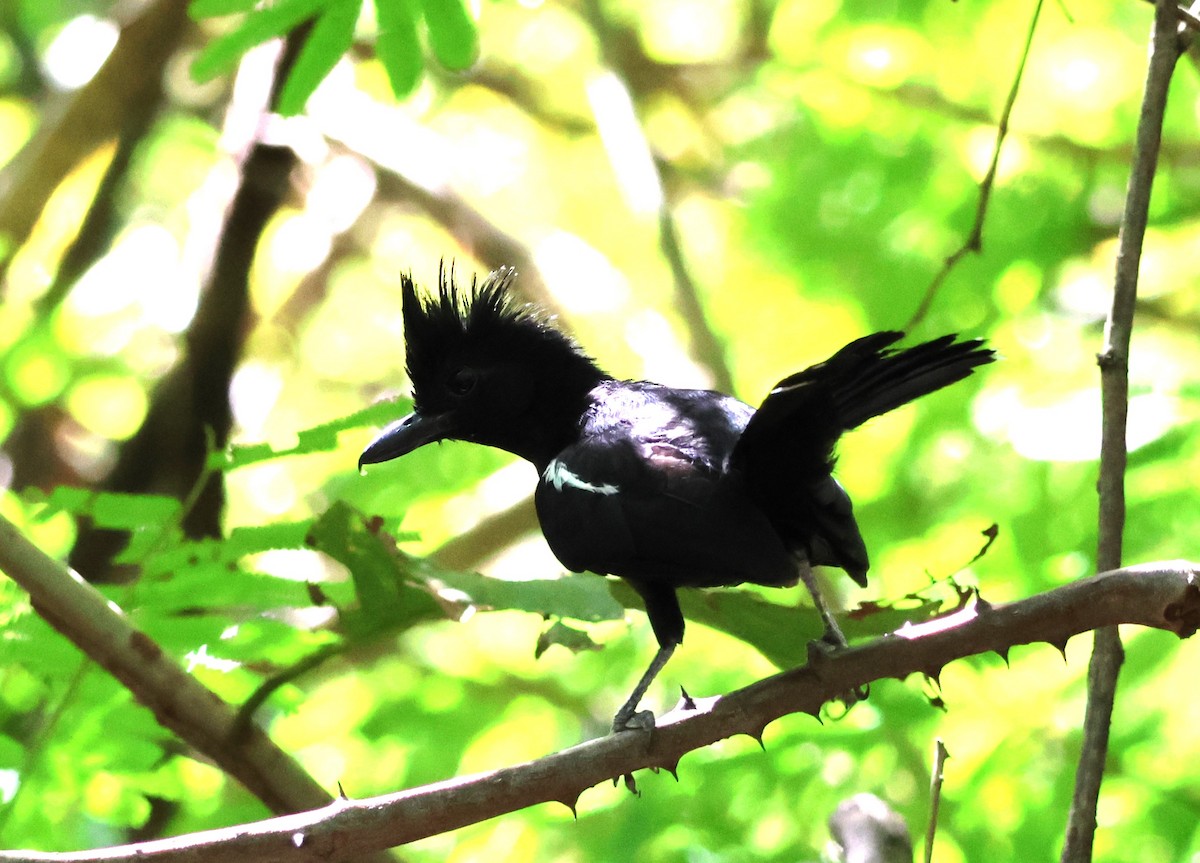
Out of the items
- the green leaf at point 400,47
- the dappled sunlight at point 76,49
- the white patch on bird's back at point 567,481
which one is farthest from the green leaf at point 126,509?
the dappled sunlight at point 76,49

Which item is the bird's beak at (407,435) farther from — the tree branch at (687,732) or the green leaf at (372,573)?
the tree branch at (687,732)

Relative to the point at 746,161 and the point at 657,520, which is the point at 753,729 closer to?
the point at 657,520

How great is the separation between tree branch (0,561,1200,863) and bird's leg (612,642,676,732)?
0.48ft

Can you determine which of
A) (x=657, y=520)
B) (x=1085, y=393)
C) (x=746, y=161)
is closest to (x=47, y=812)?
(x=657, y=520)

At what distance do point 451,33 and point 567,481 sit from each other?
127 cm

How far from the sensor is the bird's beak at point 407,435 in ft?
11.0

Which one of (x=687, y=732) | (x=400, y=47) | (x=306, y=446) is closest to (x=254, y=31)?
(x=400, y=47)

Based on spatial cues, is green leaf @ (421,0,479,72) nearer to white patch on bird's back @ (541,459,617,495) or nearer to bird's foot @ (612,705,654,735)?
white patch on bird's back @ (541,459,617,495)

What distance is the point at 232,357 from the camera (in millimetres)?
5305

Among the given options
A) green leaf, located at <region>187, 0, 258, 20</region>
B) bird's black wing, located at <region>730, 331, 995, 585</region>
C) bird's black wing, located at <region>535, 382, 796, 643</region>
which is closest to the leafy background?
green leaf, located at <region>187, 0, 258, 20</region>

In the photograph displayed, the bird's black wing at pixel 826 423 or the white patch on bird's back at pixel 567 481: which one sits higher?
the white patch on bird's back at pixel 567 481

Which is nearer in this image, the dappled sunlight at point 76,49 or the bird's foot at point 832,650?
the bird's foot at point 832,650

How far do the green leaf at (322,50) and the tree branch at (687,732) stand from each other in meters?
1.98

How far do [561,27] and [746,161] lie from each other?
187cm
